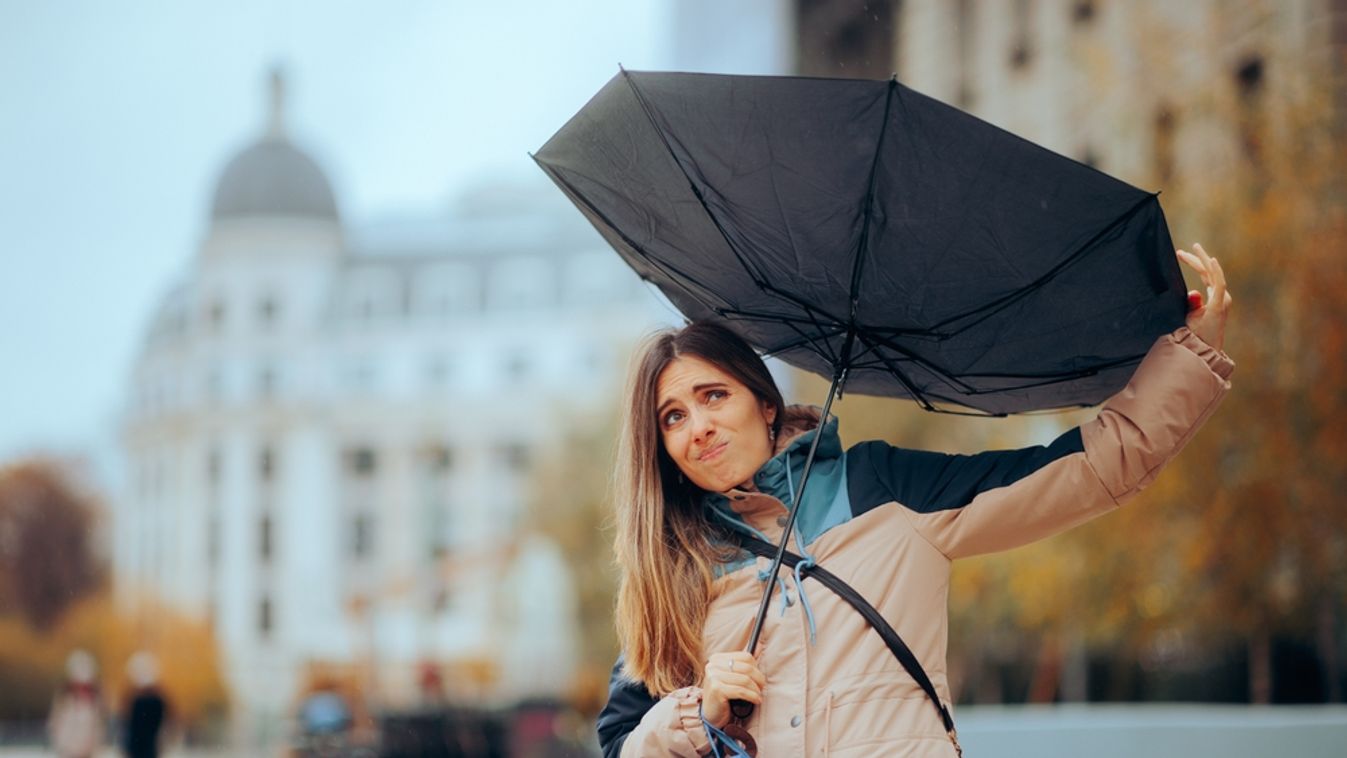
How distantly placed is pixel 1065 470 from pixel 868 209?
1.85ft

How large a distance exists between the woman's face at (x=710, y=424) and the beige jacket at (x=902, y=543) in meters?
0.08

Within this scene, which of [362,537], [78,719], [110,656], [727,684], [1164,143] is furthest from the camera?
[362,537]

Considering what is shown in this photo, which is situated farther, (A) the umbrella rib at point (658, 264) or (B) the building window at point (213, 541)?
(B) the building window at point (213, 541)

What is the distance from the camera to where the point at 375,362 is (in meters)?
84.8

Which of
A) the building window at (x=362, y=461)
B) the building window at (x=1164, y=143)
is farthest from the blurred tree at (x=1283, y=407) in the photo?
the building window at (x=362, y=461)

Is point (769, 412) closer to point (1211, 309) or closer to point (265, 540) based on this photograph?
point (1211, 309)

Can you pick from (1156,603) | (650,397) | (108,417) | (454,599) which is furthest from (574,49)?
(650,397)

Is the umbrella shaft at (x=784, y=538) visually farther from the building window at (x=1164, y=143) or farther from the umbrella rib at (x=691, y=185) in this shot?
Answer: the building window at (x=1164, y=143)

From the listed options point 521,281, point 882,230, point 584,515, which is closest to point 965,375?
point 882,230

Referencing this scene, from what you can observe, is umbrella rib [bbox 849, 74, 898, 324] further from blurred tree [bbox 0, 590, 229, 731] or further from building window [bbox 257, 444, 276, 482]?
building window [bbox 257, 444, 276, 482]

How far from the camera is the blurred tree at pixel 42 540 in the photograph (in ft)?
182

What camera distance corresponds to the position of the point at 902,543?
2896 mm

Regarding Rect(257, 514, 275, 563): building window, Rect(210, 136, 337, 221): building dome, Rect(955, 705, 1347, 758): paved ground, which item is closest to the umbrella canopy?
Rect(955, 705, 1347, 758): paved ground

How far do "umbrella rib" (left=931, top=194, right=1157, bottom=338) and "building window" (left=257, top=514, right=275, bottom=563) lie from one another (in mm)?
83152
